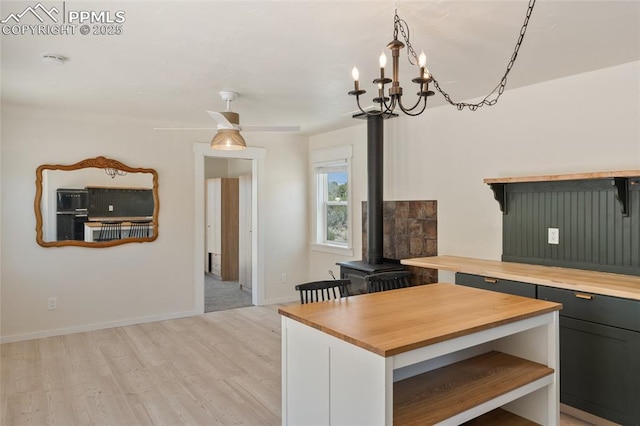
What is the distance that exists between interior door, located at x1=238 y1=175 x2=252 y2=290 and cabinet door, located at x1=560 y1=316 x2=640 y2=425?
4.88m

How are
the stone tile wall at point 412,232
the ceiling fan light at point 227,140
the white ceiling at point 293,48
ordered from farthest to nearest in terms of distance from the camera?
the stone tile wall at point 412,232 < the ceiling fan light at point 227,140 < the white ceiling at point 293,48

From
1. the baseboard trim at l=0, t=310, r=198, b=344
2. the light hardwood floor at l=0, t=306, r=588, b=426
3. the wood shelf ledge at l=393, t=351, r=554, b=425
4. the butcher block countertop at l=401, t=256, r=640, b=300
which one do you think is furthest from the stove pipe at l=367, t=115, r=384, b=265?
the baseboard trim at l=0, t=310, r=198, b=344

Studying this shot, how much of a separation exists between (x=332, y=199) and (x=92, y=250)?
312 cm

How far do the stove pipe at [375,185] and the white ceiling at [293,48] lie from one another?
1.98 feet

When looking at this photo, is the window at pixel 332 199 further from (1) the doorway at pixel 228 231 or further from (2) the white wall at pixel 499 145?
(1) the doorway at pixel 228 231

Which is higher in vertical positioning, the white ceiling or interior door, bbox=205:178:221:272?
the white ceiling

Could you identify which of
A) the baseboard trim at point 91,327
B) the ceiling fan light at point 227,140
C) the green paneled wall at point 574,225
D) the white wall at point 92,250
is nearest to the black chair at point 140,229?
the white wall at point 92,250

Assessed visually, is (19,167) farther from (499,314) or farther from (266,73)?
(499,314)

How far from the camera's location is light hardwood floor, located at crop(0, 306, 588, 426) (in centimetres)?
278

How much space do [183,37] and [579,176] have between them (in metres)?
2.79

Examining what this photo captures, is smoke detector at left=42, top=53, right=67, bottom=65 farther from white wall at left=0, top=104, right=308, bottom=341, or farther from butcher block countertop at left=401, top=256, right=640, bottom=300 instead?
butcher block countertop at left=401, top=256, right=640, bottom=300

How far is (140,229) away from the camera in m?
4.95
